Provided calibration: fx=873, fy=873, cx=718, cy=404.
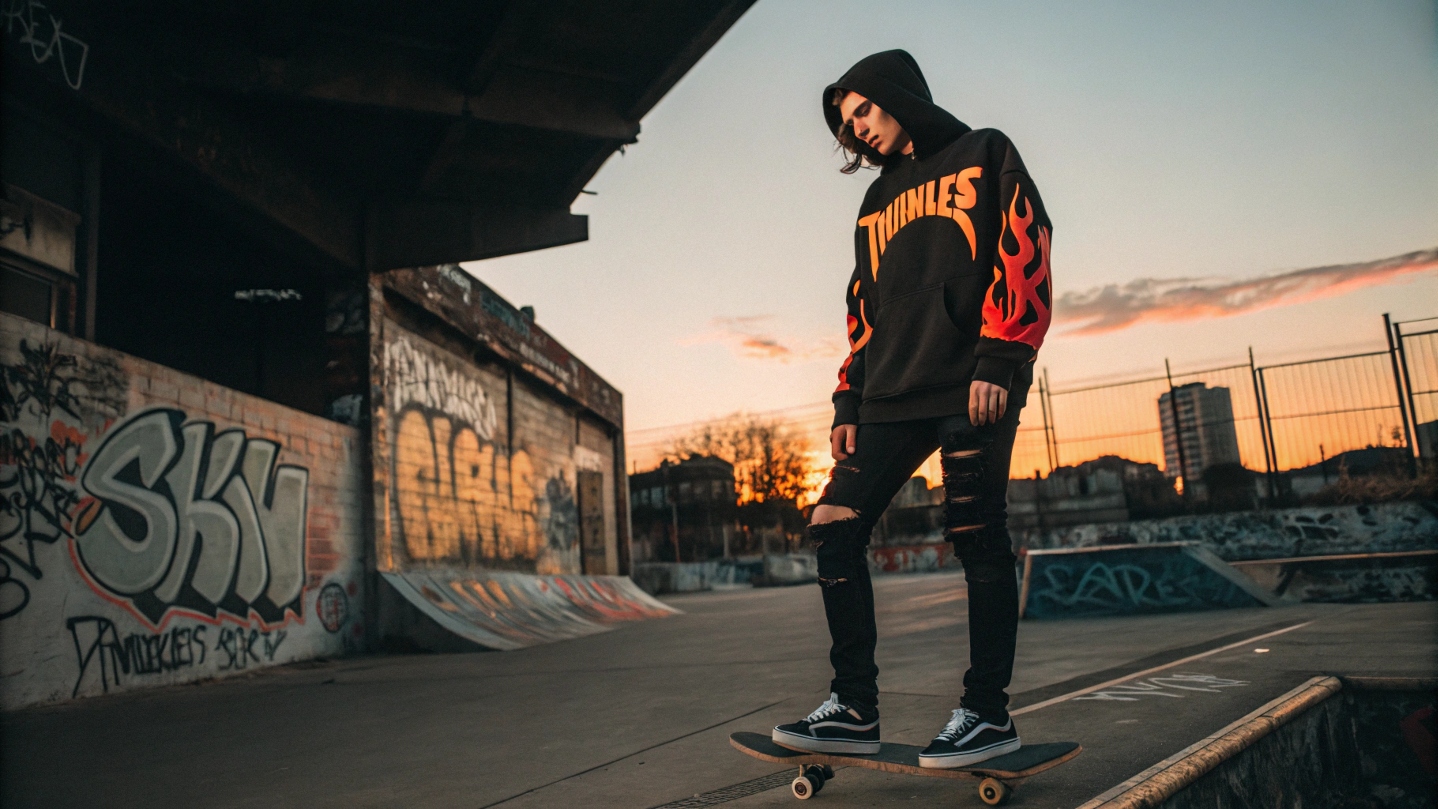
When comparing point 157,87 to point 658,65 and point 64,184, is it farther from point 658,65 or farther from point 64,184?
point 658,65

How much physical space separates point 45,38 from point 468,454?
794 centimetres

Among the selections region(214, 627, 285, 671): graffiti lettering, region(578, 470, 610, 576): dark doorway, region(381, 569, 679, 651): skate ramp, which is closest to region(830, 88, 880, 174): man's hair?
region(214, 627, 285, 671): graffiti lettering

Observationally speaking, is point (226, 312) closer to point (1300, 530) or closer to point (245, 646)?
point (245, 646)

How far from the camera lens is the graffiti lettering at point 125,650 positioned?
5.73 meters

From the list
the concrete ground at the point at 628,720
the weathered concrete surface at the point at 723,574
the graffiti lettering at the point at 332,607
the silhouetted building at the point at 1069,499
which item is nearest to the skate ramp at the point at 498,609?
the graffiti lettering at the point at 332,607

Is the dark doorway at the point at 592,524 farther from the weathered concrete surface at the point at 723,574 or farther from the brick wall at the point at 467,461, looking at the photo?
the weathered concrete surface at the point at 723,574

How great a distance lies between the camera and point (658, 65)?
330 inches

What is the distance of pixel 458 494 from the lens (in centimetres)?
1248

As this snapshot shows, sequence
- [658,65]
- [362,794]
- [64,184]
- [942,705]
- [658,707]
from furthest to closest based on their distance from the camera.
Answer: [658,65]
[64,184]
[658,707]
[942,705]
[362,794]

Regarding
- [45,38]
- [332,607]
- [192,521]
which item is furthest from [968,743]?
[332,607]

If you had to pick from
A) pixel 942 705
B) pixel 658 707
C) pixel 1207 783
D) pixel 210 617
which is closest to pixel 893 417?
pixel 1207 783

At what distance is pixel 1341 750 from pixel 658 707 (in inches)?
105

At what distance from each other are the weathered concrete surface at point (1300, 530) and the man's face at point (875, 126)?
12.7 m

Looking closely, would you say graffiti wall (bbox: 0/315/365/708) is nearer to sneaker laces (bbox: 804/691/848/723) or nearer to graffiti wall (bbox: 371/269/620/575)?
graffiti wall (bbox: 371/269/620/575)
